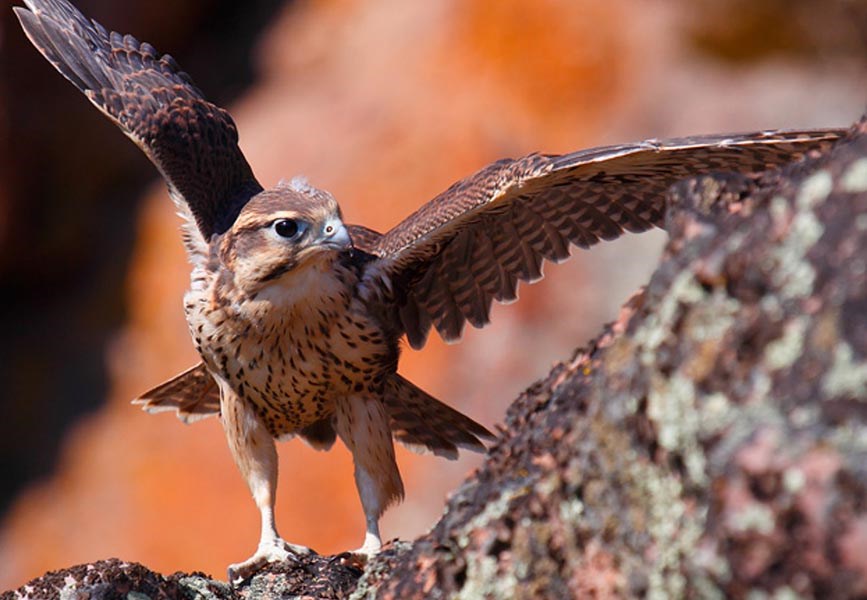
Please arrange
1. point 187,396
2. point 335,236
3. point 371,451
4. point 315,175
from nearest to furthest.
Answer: point 335,236 < point 371,451 < point 187,396 < point 315,175

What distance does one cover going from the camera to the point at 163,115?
547cm

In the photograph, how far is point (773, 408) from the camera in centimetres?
195

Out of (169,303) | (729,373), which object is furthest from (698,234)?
(169,303)

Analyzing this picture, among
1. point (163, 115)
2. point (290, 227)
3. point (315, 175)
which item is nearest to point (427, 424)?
point (290, 227)

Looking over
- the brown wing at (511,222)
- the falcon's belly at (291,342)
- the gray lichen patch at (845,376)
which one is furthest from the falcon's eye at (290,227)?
the gray lichen patch at (845,376)

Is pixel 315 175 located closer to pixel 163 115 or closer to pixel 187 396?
pixel 187 396

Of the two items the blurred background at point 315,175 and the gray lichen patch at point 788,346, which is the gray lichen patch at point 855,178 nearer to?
the gray lichen patch at point 788,346

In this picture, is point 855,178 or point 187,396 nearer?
point 855,178

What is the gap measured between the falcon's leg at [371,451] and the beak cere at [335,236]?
2.50 feet

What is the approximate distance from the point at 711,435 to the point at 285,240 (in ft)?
9.74

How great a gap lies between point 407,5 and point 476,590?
1096 centimetres

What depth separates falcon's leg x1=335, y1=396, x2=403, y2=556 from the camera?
5137mm

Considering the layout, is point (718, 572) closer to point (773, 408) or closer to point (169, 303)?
point (773, 408)

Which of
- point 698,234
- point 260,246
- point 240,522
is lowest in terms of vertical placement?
point 698,234
